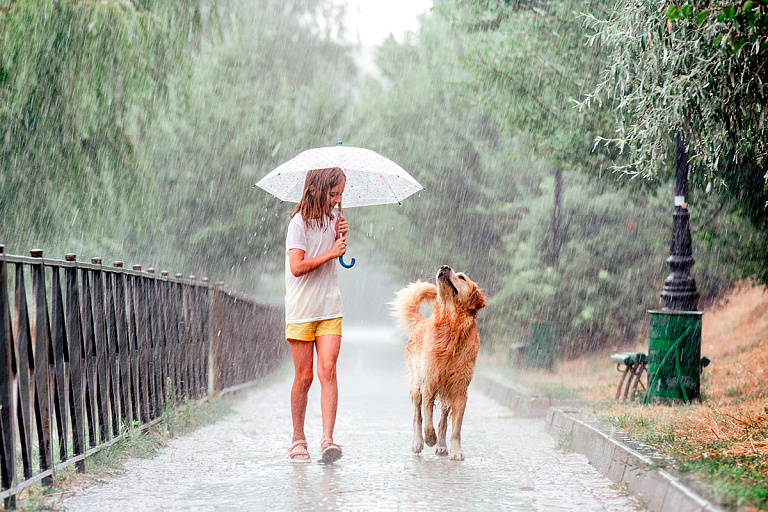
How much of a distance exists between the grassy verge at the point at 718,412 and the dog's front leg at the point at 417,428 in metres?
1.62

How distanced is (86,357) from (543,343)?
454 inches

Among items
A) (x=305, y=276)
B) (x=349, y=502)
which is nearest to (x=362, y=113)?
(x=305, y=276)

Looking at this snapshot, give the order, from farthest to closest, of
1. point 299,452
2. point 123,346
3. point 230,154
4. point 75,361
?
1. point 230,154
2. point 123,346
3. point 299,452
4. point 75,361

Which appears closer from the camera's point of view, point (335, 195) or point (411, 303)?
point (335, 195)

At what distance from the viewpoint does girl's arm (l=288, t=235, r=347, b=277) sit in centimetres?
630

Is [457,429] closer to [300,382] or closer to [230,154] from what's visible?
[300,382]

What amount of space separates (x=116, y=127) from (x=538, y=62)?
5903 millimetres

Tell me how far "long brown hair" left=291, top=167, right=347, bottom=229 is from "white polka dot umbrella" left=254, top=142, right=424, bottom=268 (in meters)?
0.08

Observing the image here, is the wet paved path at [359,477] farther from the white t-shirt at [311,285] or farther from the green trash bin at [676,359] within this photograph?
the green trash bin at [676,359]

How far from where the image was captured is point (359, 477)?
5.85 m

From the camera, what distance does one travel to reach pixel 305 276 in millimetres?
6418

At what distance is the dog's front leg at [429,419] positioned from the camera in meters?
6.91

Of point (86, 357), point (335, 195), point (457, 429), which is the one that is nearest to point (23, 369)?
point (86, 357)

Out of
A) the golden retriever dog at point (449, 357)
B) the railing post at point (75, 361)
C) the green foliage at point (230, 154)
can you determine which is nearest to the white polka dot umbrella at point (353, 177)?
the golden retriever dog at point (449, 357)
